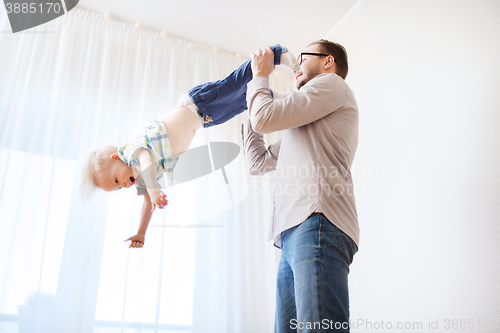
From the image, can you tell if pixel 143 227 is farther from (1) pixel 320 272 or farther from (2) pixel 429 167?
(2) pixel 429 167

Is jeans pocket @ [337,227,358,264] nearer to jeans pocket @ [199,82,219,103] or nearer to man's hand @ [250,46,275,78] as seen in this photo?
man's hand @ [250,46,275,78]

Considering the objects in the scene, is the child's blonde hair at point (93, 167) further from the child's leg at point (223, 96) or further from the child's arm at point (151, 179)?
the child's leg at point (223, 96)

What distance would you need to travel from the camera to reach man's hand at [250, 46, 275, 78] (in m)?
1.21

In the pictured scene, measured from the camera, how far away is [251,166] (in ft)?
4.81

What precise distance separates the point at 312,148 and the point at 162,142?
0.68 m

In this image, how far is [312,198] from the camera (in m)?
1.01

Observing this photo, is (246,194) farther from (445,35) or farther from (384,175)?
(445,35)

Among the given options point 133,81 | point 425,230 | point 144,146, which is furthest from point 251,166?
point 133,81

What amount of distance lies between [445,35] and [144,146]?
1457 millimetres

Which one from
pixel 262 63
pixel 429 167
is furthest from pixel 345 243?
pixel 429 167

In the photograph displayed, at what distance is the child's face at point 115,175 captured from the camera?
1.57 metres

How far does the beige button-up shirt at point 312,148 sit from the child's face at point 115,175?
681 millimetres

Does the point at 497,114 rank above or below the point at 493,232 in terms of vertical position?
above

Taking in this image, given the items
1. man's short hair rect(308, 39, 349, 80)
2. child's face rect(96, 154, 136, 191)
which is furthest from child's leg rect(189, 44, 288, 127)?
child's face rect(96, 154, 136, 191)
